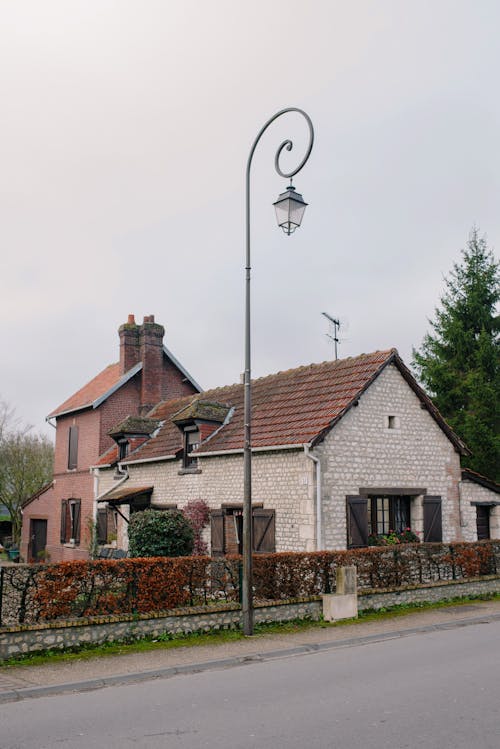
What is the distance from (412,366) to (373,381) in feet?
40.2

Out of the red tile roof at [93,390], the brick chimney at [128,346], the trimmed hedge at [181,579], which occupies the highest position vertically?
the brick chimney at [128,346]

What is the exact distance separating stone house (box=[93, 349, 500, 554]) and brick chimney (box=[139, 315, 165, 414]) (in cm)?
577

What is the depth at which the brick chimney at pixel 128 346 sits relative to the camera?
92.8 feet

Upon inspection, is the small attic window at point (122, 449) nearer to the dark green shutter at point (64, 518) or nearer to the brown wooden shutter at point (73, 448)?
the brown wooden shutter at point (73, 448)

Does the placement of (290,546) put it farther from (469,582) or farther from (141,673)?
(141,673)

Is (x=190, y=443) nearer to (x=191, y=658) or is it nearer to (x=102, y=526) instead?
(x=102, y=526)

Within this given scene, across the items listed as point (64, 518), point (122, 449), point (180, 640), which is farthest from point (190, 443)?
point (64, 518)

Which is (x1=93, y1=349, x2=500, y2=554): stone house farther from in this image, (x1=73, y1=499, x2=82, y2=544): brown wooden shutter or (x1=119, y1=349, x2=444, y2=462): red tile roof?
(x1=73, y1=499, x2=82, y2=544): brown wooden shutter

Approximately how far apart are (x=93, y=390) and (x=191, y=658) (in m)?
20.7

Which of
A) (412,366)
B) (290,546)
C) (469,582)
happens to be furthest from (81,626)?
(412,366)

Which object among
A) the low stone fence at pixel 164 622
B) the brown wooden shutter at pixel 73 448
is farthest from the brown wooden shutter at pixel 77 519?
the low stone fence at pixel 164 622

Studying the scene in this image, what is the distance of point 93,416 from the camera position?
27.6 m

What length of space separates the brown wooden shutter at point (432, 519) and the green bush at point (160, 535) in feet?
20.7

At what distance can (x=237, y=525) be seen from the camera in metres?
18.3
